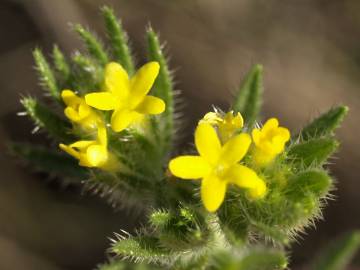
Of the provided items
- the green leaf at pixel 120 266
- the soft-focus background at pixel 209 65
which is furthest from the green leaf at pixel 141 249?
the soft-focus background at pixel 209 65

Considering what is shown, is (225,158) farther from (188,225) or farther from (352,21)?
(352,21)

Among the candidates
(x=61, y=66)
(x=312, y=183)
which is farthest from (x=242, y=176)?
(x=61, y=66)

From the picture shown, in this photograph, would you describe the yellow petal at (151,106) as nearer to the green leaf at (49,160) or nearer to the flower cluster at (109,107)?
the flower cluster at (109,107)

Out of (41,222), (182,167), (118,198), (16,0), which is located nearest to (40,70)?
(118,198)

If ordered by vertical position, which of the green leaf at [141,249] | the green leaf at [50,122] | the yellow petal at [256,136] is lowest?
the green leaf at [141,249]

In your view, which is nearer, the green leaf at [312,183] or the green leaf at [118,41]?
the green leaf at [312,183]

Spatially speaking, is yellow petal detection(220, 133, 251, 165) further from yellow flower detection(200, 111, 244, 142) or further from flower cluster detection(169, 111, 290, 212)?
yellow flower detection(200, 111, 244, 142)
